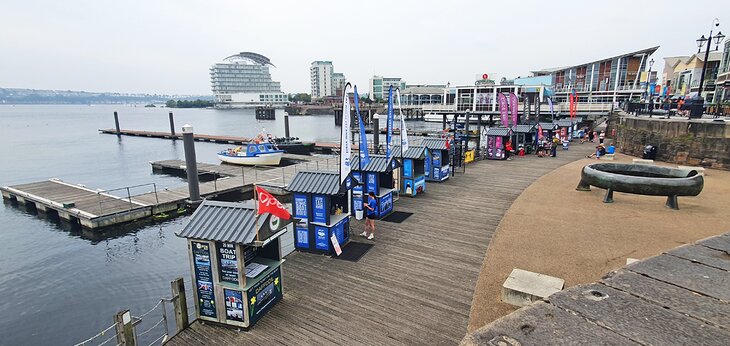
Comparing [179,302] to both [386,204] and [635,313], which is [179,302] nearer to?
[635,313]

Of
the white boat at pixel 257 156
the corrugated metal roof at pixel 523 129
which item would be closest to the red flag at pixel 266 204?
the corrugated metal roof at pixel 523 129

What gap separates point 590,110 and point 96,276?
7729 cm

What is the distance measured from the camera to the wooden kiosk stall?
7.74 m

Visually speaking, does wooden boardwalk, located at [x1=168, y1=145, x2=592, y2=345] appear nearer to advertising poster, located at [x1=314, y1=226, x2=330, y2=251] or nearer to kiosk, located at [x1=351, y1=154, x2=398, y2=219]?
advertising poster, located at [x1=314, y1=226, x2=330, y2=251]

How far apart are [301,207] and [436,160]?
465 inches

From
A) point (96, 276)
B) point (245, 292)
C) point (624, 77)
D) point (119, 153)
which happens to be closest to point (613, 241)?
point (245, 292)

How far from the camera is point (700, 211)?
14.1 metres

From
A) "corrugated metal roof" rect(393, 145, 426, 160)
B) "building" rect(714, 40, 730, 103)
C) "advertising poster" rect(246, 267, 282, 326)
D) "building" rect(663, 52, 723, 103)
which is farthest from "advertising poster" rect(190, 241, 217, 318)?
"building" rect(663, 52, 723, 103)

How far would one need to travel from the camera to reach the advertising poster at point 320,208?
11.2m

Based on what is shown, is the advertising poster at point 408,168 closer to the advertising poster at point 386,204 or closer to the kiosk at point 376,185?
the kiosk at point 376,185

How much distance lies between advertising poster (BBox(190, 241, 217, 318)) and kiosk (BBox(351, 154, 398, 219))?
7444 mm

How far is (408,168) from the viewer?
18297 mm

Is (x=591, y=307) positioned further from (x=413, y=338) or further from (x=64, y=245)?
(x=64, y=245)

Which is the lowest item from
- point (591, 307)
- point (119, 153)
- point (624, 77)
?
point (119, 153)
